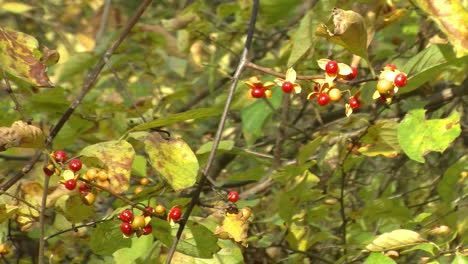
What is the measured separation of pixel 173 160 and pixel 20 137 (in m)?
0.27

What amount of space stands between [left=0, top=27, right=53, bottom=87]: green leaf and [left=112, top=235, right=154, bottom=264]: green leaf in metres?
0.50

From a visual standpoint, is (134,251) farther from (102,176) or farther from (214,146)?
(214,146)

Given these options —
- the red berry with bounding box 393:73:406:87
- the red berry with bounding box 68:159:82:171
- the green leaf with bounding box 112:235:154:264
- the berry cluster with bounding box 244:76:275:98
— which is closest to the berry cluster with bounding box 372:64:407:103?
the red berry with bounding box 393:73:406:87

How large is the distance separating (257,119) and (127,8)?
3498 millimetres

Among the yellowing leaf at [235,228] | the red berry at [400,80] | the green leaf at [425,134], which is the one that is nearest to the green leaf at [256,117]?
the green leaf at [425,134]

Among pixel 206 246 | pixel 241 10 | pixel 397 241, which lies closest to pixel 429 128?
pixel 397 241

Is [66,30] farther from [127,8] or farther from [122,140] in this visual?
[122,140]

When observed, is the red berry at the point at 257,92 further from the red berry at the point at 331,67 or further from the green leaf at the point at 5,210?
the green leaf at the point at 5,210

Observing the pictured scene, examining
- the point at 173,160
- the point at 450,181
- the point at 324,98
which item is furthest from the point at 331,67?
the point at 450,181

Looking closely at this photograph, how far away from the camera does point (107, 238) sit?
143 cm

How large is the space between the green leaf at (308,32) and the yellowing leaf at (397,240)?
427 millimetres

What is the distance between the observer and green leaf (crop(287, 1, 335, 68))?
1.37 metres

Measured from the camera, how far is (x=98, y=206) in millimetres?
2338

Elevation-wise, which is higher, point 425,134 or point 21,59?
point 21,59
